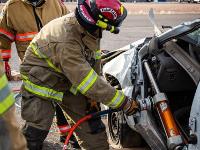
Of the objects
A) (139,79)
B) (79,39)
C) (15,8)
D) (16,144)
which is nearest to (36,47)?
(79,39)

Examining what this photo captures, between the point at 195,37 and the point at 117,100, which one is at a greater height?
the point at 195,37

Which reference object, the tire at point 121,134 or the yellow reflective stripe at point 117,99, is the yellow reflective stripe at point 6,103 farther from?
the tire at point 121,134

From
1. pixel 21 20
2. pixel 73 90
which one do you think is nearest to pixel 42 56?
pixel 73 90

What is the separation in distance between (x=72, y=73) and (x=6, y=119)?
172 centimetres

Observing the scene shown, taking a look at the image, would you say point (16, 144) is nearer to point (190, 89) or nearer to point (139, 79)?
point (139, 79)

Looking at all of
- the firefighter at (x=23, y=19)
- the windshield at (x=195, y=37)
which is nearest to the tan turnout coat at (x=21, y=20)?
the firefighter at (x=23, y=19)

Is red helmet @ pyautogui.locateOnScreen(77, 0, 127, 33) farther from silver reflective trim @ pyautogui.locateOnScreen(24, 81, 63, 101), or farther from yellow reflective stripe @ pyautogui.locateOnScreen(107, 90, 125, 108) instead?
silver reflective trim @ pyautogui.locateOnScreen(24, 81, 63, 101)

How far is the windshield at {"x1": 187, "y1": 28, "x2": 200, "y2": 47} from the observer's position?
377 centimetres

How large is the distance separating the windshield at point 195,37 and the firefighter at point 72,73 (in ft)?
1.93

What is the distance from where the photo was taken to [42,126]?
4086 millimetres

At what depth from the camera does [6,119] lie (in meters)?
1.95

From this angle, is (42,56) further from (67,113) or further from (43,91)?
(67,113)

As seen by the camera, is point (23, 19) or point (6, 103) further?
point (23, 19)

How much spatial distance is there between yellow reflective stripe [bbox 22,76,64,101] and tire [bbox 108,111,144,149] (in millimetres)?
709
